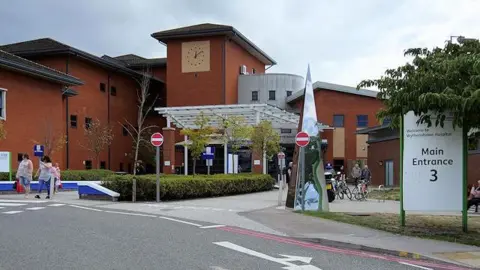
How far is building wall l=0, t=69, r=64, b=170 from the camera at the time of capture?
34.6 m

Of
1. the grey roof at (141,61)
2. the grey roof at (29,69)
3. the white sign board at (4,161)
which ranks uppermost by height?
the grey roof at (141,61)

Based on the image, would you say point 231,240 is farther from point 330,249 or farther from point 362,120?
point 362,120

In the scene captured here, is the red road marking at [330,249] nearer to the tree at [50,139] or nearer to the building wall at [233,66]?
the tree at [50,139]

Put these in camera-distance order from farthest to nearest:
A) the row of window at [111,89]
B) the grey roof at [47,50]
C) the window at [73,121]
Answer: the row of window at [111,89] < the window at [73,121] < the grey roof at [47,50]

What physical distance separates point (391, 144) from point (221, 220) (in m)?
27.2

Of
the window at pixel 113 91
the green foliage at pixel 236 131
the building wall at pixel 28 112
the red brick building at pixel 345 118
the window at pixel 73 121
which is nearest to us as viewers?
the building wall at pixel 28 112

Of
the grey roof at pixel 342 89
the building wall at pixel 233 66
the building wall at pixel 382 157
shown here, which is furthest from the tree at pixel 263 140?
the grey roof at pixel 342 89

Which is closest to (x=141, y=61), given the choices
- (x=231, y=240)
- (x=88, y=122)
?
(x=88, y=122)

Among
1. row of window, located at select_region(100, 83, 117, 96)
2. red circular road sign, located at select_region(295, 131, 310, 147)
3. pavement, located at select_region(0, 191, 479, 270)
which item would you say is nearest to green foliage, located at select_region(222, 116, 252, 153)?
row of window, located at select_region(100, 83, 117, 96)

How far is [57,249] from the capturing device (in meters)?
9.55

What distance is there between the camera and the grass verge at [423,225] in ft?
40.3

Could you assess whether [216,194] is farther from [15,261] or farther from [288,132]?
[288,132]

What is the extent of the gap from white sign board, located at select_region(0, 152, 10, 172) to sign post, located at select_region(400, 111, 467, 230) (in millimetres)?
21039

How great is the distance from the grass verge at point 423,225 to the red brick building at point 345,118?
38.6 m
